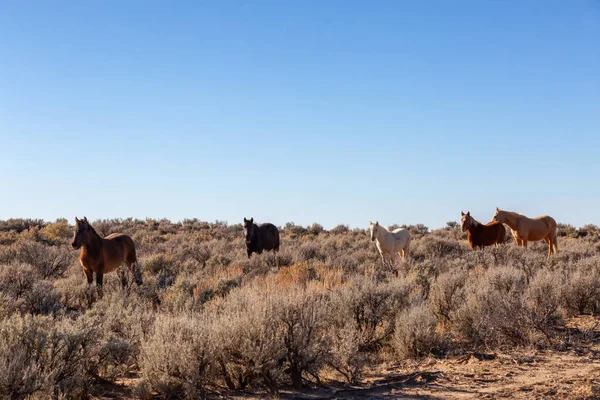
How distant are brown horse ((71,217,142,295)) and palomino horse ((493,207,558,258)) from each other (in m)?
13.3

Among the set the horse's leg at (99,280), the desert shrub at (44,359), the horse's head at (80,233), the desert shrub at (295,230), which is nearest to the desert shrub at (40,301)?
the horse's leg at (99,280)

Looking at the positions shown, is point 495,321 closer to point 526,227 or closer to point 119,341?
point 119,341

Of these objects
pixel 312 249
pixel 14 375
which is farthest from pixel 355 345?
pixel 312 249

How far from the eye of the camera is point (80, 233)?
12141 millimetres

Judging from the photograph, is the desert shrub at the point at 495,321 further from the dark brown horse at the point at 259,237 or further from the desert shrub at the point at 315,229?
the desert shrub at the point at 315,229

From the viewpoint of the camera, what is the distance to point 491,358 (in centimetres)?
662

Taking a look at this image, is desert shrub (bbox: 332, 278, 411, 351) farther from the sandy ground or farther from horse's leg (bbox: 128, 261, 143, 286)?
horse's leg (bbox: 128, 261, 143, 286)

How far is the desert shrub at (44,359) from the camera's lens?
177 inches

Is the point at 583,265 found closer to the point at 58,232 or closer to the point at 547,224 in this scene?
the point at 547,224

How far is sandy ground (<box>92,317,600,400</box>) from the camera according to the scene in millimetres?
5285

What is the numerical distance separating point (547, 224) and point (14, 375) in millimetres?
19572

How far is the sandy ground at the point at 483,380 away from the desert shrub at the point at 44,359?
1.17ft

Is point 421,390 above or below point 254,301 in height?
below

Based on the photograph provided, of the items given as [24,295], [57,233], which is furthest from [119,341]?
[57,233]
